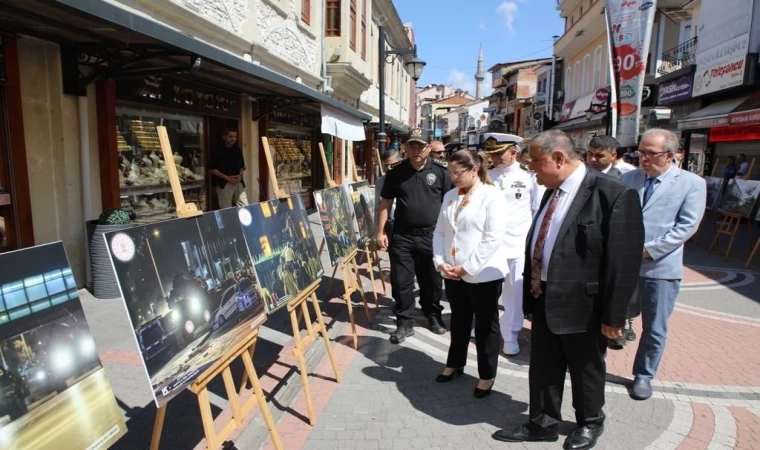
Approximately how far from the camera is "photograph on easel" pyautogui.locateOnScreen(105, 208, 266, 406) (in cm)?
209

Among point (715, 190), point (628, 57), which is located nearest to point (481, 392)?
point (628, 57)

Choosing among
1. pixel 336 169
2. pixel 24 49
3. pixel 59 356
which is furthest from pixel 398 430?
pixel 336 169

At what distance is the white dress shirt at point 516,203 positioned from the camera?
14.2 ft

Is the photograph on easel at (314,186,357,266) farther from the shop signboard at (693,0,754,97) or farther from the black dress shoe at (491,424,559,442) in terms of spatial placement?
the shop signboard at (693,0,754,97)

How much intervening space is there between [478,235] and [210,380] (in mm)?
1960

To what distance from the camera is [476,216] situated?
135 inches

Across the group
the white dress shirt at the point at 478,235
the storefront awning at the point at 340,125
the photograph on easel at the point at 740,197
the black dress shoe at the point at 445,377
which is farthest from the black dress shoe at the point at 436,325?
the photograph on easel at the point at 740,197

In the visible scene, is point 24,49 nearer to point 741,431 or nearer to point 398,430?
point 398,430

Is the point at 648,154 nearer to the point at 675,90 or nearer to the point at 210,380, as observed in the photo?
the point at 210,380

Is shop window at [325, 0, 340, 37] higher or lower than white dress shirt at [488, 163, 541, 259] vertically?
higher

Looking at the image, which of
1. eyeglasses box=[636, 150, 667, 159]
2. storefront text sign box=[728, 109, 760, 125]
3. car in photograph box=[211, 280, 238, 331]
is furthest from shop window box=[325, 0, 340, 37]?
car in photograph box=[211, 280, 238, 331]

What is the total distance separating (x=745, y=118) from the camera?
1290 cm

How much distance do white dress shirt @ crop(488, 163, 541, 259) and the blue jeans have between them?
1.04 metres

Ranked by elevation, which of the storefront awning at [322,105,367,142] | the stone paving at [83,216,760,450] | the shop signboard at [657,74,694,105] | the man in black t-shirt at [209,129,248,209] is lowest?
the stone paving at [83,216,760,450]
